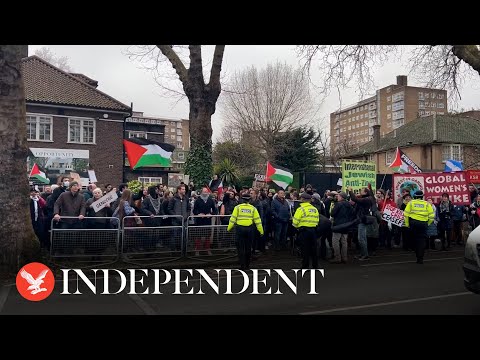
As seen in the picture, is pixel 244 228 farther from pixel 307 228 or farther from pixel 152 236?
pixel 152 236

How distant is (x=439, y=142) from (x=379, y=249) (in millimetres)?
32216

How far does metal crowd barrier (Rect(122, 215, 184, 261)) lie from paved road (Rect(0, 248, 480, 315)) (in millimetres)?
684

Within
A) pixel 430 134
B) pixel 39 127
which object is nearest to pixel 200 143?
pixel 39 127

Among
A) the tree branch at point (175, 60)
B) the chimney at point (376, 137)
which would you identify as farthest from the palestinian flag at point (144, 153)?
the chimney at point (376, 137)

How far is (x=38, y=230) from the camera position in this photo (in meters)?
10.9

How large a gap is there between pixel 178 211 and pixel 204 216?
696mm

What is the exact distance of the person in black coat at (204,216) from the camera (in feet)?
36.7

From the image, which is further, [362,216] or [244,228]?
[362,216]

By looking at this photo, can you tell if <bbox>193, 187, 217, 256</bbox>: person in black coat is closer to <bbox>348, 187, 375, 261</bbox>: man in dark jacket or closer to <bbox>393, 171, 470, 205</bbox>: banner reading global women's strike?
<bbox>348, 187, 375, 261</bbox>: man in dark jacket

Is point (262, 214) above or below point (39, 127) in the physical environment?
below

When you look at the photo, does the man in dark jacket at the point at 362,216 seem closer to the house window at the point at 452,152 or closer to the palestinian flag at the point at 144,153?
the palestinian flag at the point at 144,153

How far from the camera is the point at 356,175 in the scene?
1441 cm

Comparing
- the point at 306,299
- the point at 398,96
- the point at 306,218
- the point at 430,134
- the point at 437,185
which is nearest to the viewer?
the point at 306,299

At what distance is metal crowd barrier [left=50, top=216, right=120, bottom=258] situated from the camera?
9859 millimetres
